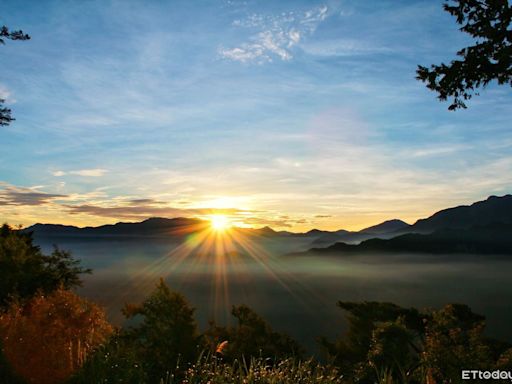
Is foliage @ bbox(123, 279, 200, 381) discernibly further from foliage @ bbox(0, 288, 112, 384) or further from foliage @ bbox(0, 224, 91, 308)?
foliage @ bbox(0, 288, 112, 384)

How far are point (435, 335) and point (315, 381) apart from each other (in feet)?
78.4

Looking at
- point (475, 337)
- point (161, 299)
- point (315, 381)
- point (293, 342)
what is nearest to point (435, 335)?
point (475, 337)

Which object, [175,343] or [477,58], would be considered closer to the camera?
[477,58]

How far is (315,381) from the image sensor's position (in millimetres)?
9719

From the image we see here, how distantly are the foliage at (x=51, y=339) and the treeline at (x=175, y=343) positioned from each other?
0.13 ft

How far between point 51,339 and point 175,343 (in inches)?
1541

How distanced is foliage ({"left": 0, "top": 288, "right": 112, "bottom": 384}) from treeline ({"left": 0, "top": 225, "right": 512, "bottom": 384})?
0.13ft

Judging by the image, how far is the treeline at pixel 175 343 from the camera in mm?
11086

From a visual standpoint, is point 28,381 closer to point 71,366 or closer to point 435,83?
point 71,366

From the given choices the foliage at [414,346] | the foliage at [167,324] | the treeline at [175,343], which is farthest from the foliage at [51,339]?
the foliage at [167,324]

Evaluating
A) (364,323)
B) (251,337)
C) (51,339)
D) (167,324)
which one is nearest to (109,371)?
(51,339)

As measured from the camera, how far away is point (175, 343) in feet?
178

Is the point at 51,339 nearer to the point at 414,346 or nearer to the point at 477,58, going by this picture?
the point at 477,58

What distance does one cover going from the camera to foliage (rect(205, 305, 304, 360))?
53.7 metres
